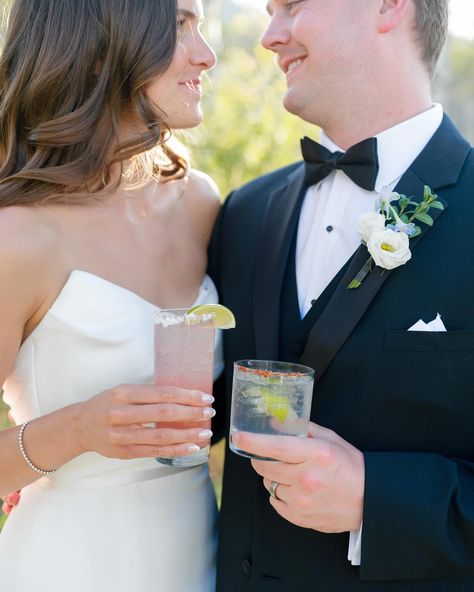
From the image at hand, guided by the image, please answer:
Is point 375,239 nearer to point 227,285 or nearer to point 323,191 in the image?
point 323,191

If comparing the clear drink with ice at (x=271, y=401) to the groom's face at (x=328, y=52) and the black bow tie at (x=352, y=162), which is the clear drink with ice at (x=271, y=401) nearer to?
the black bow tie at (x=352, y=162)

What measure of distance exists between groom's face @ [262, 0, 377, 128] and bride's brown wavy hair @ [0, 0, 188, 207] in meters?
0.60

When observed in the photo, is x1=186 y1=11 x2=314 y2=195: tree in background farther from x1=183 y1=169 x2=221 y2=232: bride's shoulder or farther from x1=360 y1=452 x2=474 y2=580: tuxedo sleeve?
x1=360 y1=452 x2=474 y2=580: tuxedo sleeve

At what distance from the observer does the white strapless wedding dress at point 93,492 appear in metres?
3.02

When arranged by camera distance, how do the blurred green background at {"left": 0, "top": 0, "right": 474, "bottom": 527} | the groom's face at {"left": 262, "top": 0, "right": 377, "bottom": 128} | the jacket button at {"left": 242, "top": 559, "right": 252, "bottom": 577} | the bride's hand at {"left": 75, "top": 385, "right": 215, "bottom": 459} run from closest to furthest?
1. the bride's hand at {"left": 75, "top": 385, "right": 215, "bottom": 459}
2. the jacket button at {"left": 242, "top": 559, "right": 252, "bottom": 577}
3. the groom's face at {"left": 262, "top": 0, "right": 377, "bottom": 128}
4. the blurred green background at {"left": 0, "top": 0, "right": 474, "bottom": 527}

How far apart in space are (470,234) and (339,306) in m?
0.53

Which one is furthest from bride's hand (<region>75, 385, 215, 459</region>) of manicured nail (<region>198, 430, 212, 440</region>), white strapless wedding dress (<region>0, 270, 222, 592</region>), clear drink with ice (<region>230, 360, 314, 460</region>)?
white strapless wedding dress (<region>0, 270, 222, 592</region>)

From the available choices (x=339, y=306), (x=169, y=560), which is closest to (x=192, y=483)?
(x=169, y=560)

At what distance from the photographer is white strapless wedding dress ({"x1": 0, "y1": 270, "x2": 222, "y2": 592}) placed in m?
3.02

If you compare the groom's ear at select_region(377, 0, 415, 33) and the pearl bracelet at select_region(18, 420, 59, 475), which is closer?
the pearl bracelet at select_region(18, 420, 59, 475)

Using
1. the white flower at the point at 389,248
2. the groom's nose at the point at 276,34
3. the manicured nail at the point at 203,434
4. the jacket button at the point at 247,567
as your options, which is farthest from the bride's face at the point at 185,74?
the jacket button at the point at 247,567

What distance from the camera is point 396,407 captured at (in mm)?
2836

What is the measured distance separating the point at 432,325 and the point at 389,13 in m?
1.44

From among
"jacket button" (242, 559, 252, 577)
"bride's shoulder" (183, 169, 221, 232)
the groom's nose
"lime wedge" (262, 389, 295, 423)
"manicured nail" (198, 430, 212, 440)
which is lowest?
"jacket button" (242, 559, 252, 577)
